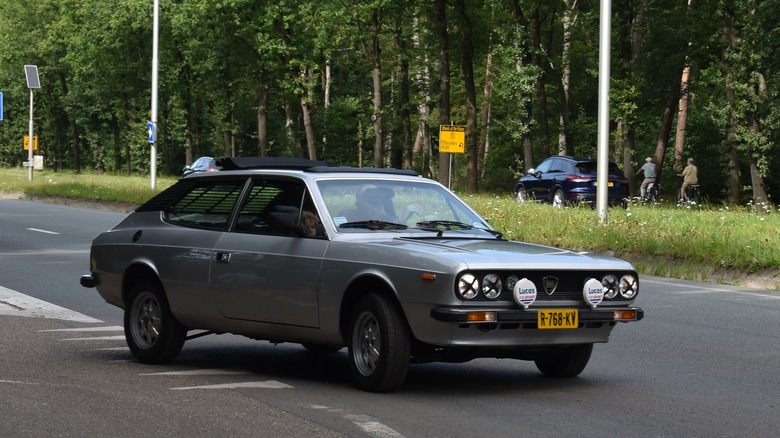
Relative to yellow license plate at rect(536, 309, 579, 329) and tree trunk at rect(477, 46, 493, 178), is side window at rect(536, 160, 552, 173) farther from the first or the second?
yellow license plate at rect(536, 309, 579, 329)

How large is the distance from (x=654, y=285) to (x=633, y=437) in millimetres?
10898

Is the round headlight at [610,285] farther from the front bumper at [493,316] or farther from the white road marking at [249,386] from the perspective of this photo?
the white road marking at [249,386]

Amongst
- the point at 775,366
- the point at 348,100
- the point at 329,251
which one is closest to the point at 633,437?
the point at 329,251

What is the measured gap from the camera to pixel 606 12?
24.5 metres

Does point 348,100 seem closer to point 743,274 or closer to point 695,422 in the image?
point 743,274

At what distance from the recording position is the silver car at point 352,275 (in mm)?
8289

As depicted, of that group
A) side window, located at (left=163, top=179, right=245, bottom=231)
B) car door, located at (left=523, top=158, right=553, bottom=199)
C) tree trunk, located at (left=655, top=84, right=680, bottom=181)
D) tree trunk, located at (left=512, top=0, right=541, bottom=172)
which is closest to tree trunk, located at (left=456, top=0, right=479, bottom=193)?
tree trunk, located at (left=512, top=0, right=541, bottom=172)

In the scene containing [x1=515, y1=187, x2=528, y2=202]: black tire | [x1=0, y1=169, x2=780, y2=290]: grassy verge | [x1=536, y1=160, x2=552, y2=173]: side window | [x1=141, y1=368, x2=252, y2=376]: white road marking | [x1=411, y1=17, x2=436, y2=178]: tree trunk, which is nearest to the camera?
[x1=141, y1=368, x2=252, y2=376]: white road marking

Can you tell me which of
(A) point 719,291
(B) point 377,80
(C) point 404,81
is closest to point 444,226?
(A) point 719,291

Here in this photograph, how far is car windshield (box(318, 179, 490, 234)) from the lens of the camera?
30.5ft

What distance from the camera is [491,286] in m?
8.30

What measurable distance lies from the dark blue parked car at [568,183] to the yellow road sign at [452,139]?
2.30m

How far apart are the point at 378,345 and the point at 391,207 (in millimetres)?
1378

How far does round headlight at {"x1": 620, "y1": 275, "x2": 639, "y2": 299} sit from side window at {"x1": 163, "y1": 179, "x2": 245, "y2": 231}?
2.98 metres
